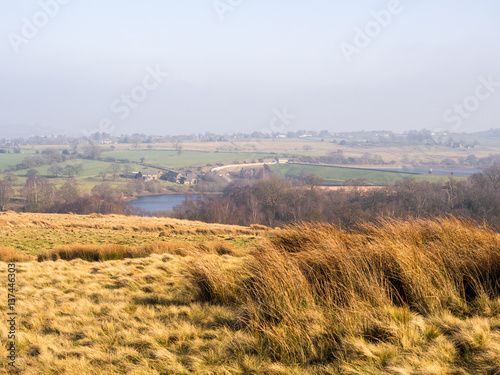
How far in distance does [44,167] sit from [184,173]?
1665 inches

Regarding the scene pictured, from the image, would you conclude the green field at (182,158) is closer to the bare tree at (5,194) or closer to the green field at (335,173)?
the green field at (335,173)

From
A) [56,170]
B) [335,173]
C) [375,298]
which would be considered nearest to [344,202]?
[335,173]

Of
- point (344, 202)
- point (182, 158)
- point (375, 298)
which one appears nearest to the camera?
point (375, 298)

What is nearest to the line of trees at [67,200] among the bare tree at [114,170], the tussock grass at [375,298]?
the bare tree at [114,170]

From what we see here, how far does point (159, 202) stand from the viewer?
88.8 metres

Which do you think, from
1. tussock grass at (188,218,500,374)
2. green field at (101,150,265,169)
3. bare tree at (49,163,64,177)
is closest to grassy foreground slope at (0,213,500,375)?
tussock grass at (188,218,500,374)

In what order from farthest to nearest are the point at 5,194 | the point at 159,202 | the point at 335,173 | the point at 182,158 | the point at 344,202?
the point at 182,158, the point at 335,173, the point at 159,202, the point at 5,194, the point at 344,202

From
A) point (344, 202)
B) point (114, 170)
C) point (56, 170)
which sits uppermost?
point (56, 170)

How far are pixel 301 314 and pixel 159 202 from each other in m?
87.2

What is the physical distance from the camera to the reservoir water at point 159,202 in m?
81.4

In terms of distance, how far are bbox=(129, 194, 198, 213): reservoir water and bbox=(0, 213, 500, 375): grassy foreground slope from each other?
73537mm

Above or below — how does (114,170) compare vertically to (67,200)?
above

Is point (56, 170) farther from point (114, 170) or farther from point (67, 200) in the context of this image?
point (67, 200)

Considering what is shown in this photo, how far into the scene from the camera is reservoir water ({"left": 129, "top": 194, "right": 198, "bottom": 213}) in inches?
3206
